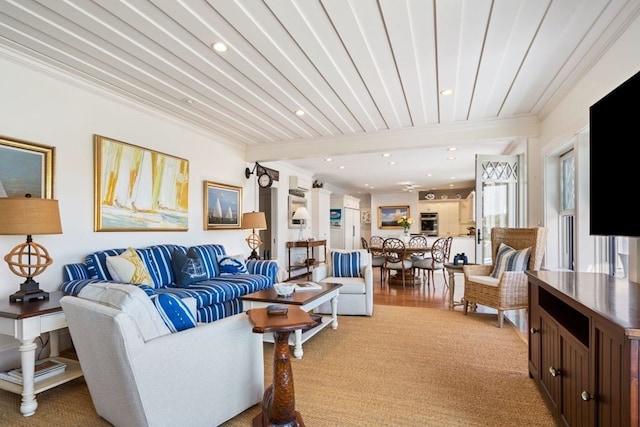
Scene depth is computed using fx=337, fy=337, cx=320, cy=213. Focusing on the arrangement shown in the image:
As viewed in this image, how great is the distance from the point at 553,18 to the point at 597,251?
2065 millimetres

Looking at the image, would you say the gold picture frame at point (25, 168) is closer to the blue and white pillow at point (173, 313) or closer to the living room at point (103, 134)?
the living room at point (103, 134)

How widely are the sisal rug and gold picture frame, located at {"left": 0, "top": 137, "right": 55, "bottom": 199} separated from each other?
1536 mm

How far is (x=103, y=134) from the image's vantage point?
3.51 metres

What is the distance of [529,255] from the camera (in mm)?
3812

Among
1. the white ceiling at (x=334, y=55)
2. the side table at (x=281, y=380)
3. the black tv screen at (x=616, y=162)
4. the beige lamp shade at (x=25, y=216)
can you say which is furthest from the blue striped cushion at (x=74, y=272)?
the black tv screen at (x=616, y=162)

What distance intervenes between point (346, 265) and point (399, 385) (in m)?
2.23

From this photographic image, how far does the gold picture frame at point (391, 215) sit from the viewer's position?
11.5 meters

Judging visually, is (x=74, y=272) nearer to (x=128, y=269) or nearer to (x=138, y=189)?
(x=128, y=269)

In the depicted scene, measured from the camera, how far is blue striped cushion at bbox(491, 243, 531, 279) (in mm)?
3838

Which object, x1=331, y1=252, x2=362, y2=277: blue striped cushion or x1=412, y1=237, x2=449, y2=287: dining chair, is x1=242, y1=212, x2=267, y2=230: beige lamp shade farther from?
x1=412, y1=237, x2=449, y2=287: dining chair

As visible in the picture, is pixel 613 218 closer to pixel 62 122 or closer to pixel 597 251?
pixel 597 251

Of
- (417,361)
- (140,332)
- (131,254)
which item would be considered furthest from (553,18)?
(131,254)

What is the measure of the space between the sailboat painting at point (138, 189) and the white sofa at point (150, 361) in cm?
206

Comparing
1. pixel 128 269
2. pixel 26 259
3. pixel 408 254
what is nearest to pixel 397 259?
pixel 408 254
